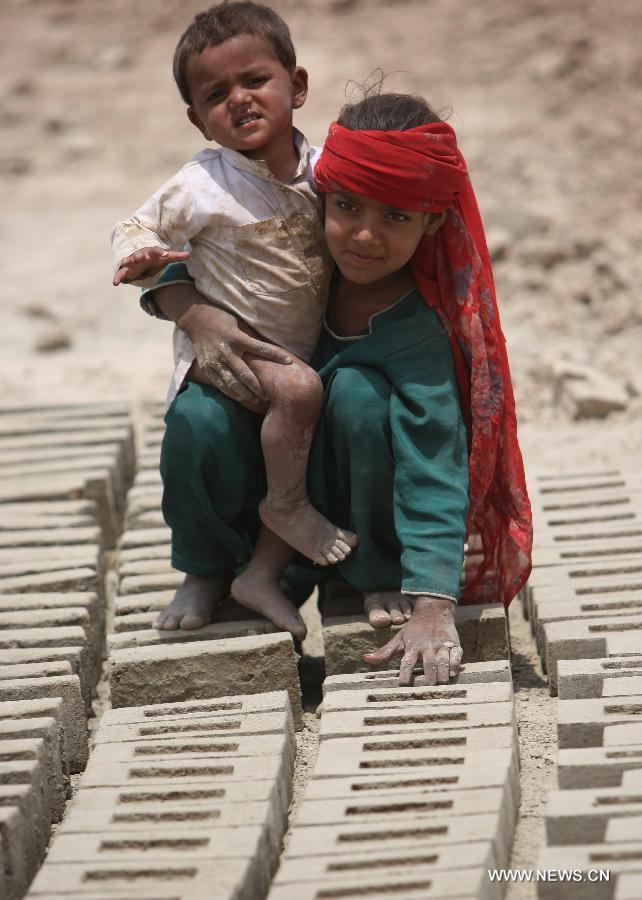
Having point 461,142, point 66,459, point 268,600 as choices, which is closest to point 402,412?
point 268,600

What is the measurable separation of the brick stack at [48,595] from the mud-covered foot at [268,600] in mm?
471

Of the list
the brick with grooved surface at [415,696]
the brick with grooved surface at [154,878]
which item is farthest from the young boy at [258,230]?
the brick with grooved surface at [154,878]

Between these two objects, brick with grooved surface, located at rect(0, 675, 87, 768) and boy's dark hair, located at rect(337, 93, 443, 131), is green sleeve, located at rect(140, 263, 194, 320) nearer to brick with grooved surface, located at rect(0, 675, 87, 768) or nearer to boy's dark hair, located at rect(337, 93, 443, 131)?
boy's dark hair, located at rect(337, 93, 443, 131)

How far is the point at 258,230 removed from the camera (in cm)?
383

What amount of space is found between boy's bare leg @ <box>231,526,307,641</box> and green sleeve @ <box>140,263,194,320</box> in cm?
66

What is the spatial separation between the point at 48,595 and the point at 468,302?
1526mm

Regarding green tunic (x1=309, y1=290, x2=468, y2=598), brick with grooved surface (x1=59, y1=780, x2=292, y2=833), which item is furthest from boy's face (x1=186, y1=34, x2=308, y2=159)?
brick with grooved surface (x1=59, y1=780, x2=292, y2=833)

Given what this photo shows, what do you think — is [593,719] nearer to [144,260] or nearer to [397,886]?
[397,886]

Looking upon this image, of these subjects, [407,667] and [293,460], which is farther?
[293,460]

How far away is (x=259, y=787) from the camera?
10.7ft

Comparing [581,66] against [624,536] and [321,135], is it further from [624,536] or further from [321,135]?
[624,536]

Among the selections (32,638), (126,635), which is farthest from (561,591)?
(32,638)

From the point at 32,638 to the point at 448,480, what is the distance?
48.8 inches

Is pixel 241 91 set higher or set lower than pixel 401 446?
higher
